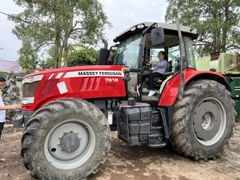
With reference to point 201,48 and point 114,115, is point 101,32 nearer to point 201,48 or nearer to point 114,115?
point 201,48

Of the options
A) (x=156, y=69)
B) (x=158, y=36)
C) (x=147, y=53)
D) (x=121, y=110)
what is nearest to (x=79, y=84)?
(x=121, y=110)

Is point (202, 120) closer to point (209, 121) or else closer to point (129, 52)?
point (209, 121)

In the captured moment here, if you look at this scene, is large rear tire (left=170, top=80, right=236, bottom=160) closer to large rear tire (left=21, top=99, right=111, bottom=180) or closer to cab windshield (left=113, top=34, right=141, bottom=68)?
cab windshield (left=113, top=34, right=141, bottom=68)

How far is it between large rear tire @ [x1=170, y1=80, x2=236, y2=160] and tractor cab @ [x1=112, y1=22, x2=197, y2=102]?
1.55 feet

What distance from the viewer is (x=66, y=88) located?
3502 mm

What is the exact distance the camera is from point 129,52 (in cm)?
429

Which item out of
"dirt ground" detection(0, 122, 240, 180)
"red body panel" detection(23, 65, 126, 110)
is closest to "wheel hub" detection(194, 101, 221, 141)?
"dirt ground" detection(0, 122, 240, 180)

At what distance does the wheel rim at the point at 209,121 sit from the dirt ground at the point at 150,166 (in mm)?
396

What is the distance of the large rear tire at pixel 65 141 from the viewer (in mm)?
2926

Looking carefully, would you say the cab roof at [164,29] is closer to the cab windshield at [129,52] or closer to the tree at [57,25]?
the cab windshield at [129,52]

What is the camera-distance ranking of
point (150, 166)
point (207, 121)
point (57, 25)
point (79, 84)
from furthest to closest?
point (57, 25) → point (207, 121) → point (150, 166) → point (79, 84)

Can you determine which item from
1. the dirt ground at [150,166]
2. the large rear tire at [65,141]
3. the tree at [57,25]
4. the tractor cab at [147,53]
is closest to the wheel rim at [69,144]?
the large rear tire at [65,141]

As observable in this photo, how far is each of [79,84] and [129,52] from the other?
123 centimetres

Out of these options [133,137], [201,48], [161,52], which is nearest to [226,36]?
[201,48]
